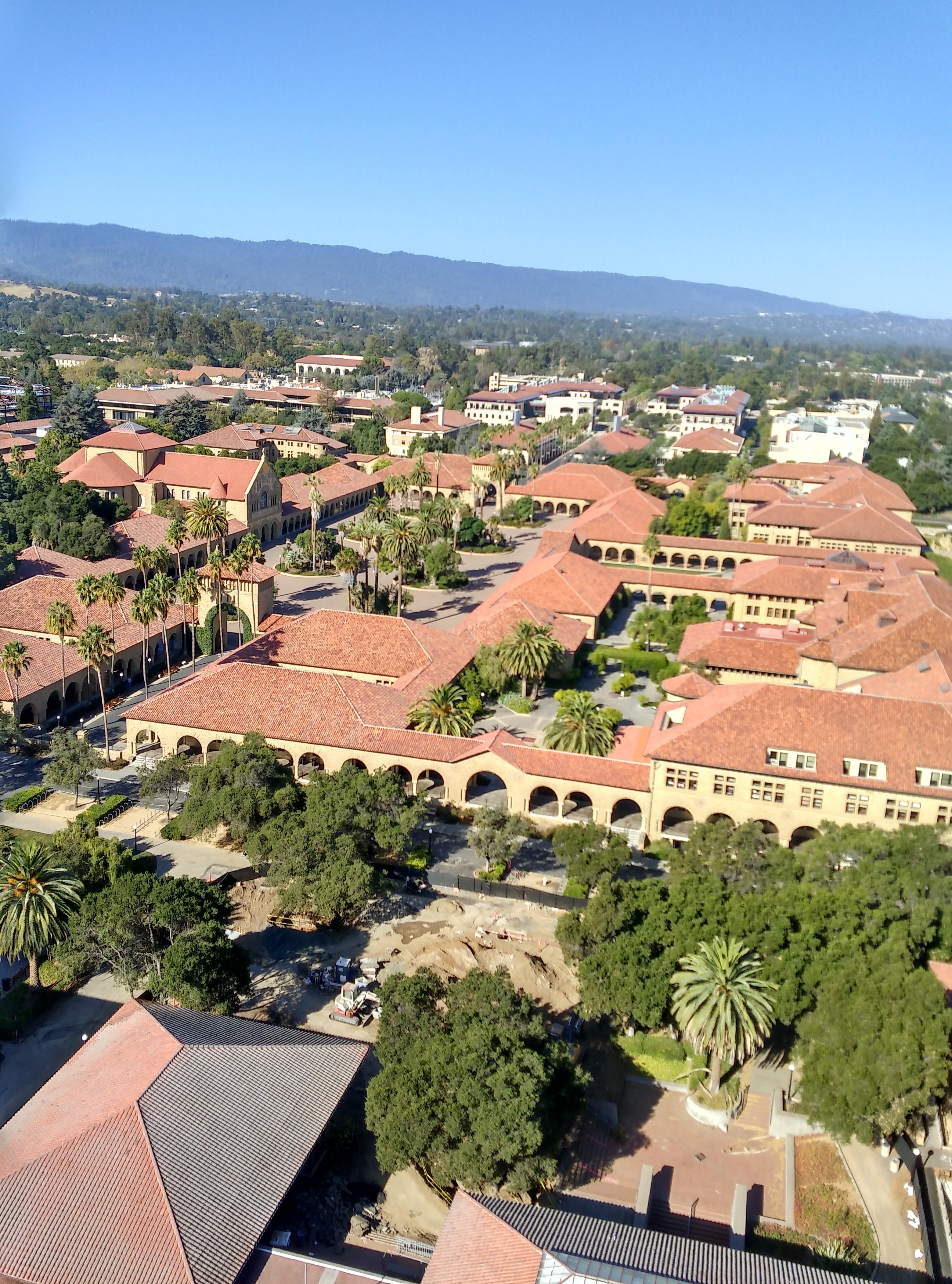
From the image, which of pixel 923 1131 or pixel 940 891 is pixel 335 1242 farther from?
pixel 940 891

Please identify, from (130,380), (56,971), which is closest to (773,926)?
(56,971)

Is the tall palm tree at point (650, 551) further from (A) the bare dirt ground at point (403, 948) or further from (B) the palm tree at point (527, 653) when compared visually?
(A) the bare dirt ground at point (403, 948)

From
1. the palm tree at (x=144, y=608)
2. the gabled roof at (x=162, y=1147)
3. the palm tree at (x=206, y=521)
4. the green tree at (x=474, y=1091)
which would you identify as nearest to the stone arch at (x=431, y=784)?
the palm tree at (x=144, y=608)

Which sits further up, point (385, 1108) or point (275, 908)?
point (385, 1108)

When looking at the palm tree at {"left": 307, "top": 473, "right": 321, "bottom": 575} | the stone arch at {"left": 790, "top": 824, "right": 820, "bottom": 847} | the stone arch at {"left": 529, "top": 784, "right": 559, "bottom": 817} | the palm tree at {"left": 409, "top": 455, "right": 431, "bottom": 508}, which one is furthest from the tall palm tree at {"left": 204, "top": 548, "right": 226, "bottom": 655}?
the stone arch at {"left": 790, "top": 824, "right": 820, "bottom": 847}

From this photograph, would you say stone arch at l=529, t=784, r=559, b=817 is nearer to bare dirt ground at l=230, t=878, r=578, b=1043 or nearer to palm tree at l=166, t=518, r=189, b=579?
bare dirt ground at l=230, t=878, r=578, b=1043

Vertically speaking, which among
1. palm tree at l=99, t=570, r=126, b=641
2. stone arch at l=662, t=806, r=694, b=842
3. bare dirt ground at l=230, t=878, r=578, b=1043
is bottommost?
bare dirt ground at l=230, t=878, r=578, b=1043

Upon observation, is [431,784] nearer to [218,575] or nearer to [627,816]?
[627,816]
